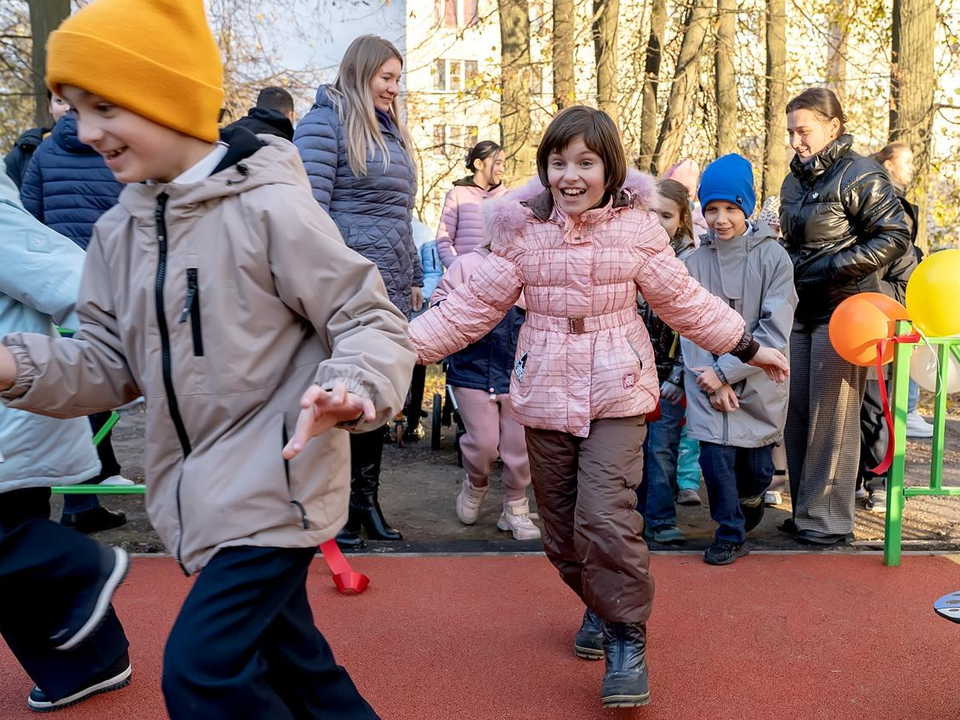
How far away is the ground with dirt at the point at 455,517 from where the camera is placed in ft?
19.3

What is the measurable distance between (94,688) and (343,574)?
54.6 inches

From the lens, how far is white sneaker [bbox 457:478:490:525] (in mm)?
6352

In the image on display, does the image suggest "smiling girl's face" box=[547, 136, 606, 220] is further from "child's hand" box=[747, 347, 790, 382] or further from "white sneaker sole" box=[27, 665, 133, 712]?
"white sneaker sole" box=[27, 665, 133, 712]

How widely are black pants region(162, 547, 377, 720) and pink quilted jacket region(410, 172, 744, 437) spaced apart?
4.81ft

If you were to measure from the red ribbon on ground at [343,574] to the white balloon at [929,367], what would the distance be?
302cm

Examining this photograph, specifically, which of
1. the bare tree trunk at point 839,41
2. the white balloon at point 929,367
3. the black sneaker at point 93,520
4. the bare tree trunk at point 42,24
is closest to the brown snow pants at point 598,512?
the white balloon at point 929,367

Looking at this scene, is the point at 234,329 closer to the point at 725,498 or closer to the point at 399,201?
the point at 399,201

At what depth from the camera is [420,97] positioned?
63.0ft

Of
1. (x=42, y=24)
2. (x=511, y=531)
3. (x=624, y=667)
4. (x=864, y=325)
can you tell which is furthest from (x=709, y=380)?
(x=42, y=24)

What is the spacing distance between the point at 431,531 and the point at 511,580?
1.14m

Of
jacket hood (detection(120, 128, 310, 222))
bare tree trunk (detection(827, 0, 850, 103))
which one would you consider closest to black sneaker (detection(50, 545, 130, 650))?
jacket hood (detection(120, 128, 310, 222))

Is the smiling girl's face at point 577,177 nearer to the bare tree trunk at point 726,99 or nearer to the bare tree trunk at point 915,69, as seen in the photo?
the bare tree trunk at point 915,69

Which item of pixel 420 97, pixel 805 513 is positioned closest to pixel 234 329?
pixel 805 513

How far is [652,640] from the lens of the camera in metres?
4.44
